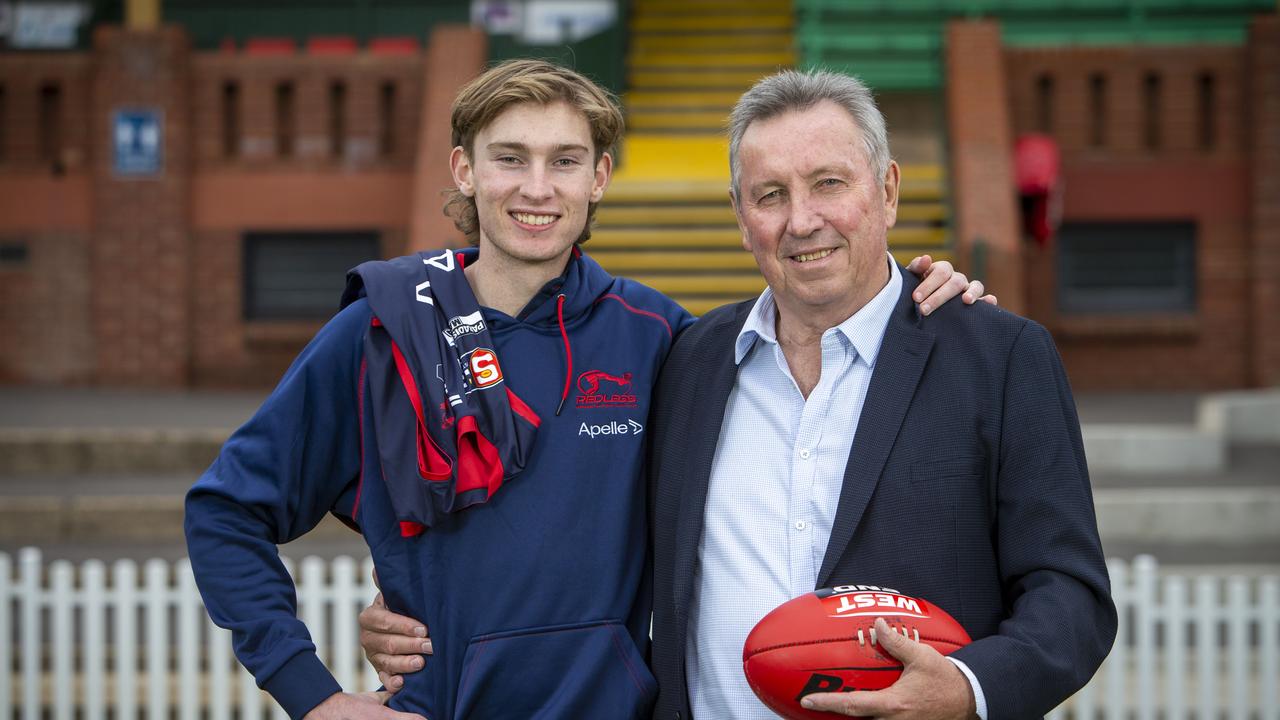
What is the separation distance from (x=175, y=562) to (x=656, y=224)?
5742 millimetres

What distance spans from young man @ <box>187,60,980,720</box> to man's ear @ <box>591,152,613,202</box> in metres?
0.14

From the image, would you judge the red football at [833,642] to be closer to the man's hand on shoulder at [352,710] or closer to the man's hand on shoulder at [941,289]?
the man's hand on shoulder at [941,289]

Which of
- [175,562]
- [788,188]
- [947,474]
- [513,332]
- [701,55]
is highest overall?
[701,55]

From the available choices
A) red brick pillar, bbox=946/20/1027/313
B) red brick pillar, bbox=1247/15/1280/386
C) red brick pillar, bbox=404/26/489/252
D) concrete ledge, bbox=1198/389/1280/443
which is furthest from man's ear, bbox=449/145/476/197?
red brick pillar, bbox=1247/15/1280/386

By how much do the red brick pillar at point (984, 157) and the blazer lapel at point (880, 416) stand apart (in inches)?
304

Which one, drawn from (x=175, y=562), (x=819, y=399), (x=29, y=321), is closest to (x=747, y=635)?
(x=819, y=399)

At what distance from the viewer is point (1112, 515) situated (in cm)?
781

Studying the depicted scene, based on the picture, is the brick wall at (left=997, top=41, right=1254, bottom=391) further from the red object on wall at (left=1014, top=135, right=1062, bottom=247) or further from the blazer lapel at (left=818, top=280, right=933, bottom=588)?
the blazer lapel at (left=818, top=280, right=933, bottom=588)

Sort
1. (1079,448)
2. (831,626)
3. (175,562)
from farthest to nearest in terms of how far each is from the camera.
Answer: (175,562) → (1079,448) → (831,626)

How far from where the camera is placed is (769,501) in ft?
8.93

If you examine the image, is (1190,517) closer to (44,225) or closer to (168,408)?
(168,408)

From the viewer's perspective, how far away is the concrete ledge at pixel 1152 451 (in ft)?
29.1

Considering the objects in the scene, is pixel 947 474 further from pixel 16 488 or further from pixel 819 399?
pixel 16 488

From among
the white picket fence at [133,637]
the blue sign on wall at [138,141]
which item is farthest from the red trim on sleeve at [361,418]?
the blue sign on wall at [138,141]
